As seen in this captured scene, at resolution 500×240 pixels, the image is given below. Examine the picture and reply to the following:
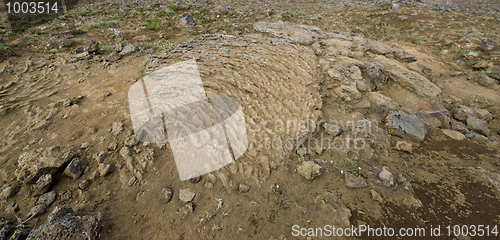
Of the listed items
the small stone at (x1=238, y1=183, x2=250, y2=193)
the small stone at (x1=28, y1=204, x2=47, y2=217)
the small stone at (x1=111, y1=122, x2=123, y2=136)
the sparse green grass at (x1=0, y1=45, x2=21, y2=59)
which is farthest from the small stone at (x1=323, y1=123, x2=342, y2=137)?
the sparse green grass at (x1=0, y1=45, x2=21, y2=59)

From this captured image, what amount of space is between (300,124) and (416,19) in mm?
10359

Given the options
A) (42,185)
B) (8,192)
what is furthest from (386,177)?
(8,192)

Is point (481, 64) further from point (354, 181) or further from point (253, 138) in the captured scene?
point (253, 138)

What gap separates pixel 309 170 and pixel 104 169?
9.58 ft

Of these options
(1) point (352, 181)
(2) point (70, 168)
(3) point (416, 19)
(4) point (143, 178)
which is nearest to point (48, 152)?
(2) point (70, 168)

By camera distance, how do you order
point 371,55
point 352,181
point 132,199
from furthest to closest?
1. point 371,55
2. point 352,181
3. point 132,199

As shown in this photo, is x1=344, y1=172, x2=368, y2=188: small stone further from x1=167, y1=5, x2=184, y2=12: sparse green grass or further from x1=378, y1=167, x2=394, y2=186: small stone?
x1=167, y1=5, x2=184, y2=12: sparse green grass

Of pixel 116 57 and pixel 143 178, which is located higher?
pixel 116 57

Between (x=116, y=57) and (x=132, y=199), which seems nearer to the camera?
(x=132, y=199)

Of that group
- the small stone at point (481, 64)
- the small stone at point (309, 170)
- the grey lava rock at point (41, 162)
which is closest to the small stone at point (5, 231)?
the grey lava rock at point (41, 162)

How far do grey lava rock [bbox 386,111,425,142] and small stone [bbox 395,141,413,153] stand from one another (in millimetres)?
300

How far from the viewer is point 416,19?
9781 mm

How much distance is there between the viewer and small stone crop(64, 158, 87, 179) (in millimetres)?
2742

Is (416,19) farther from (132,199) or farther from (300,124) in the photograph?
(132,199)
